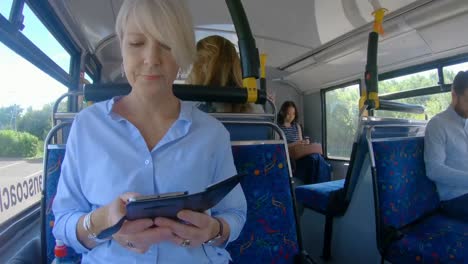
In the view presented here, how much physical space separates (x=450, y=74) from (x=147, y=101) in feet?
12.7

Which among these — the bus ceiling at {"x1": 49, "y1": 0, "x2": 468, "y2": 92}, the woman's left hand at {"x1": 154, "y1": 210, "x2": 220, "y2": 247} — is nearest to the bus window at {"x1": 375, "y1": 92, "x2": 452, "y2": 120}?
the bus ceiling at {"x1": 49, "y1": 0, "x2": 468, "y2": 92}

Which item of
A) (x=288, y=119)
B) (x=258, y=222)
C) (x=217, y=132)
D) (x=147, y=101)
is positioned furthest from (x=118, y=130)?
(x=288, y=119)

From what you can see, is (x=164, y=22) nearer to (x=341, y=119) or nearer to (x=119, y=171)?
(x=119, y=171)

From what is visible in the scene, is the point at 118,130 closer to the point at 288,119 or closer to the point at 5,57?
the point at 5,57

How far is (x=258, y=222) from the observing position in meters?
1.35

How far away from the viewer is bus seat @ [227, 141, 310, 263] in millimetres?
1327

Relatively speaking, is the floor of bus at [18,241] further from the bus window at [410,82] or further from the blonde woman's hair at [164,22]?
the bus window at [410,82]

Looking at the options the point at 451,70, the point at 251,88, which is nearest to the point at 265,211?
the point at 251,88

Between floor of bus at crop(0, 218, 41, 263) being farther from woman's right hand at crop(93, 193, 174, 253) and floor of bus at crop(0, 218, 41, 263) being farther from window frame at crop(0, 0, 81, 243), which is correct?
woman's right hand at crop(93, 193, 174, 253)

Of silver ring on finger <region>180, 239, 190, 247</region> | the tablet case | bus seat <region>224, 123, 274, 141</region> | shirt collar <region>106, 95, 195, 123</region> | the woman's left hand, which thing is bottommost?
silver ring on finger <region>180, 239, 190, 247</region>

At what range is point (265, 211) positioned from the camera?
1364mm

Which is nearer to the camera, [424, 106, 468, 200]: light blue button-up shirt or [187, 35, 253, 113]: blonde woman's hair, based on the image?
[187, 35, 253, 113]: blonde woman's hair

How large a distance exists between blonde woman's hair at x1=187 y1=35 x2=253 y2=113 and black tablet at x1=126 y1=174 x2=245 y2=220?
1035 millimetres

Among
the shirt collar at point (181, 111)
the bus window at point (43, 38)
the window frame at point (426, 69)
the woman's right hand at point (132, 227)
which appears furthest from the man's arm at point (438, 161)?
the bus window at point (43, 38)
